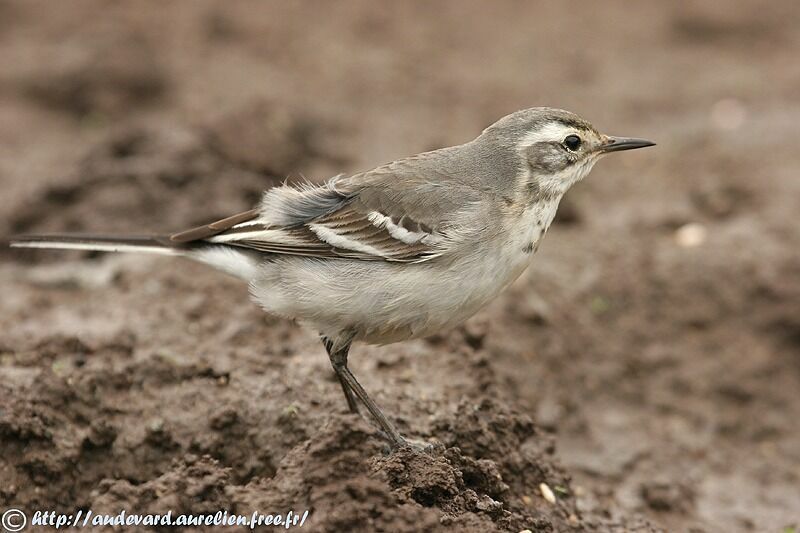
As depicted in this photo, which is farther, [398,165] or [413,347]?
[413,347]

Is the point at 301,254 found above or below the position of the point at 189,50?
below

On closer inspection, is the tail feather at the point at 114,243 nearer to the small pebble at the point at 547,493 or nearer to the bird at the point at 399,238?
the bird at the point at 399,238

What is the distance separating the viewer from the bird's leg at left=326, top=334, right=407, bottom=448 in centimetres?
606

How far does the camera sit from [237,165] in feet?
33.5

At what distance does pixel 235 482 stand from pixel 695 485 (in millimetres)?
3627

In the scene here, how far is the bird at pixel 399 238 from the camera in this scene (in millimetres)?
6031

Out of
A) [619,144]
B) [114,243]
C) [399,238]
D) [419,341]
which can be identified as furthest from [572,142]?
[114,243]

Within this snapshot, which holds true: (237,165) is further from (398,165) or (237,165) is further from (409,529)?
(409,529)

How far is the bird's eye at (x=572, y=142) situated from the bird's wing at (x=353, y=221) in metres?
0.82

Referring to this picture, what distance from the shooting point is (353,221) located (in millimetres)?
6391

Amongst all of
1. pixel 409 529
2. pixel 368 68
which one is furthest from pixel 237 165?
pixel 409 529

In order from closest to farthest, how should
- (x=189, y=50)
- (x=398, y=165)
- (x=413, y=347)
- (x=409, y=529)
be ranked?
(x=409, y=529) → (x=398, y=165) → (x=413, y=347) → (x=189, y=50)
